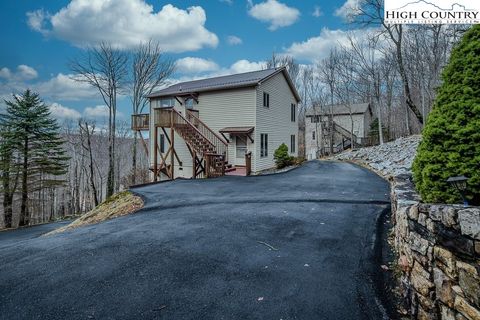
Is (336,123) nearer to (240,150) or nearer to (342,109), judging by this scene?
(342,109)

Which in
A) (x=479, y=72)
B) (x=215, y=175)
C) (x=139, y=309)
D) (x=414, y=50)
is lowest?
(x=139, y=309)

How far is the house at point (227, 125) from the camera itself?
45.2 ft

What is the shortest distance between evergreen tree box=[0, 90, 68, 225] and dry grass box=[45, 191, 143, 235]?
40.3ft

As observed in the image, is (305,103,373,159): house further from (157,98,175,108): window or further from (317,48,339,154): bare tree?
(157,98,175,108): window

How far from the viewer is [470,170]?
2.67 meters

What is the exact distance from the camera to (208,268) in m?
3.47

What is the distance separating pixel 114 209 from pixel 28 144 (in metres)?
14.5

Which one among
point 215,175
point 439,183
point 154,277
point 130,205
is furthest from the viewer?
point 215,175

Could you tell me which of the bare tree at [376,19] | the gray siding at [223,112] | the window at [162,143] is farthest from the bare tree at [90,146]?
the bare tree at [376,19]

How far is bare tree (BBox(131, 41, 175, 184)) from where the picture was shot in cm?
2170

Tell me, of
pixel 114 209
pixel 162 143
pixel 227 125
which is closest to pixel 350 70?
pixel 227 125

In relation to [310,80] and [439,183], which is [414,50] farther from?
[439,183]

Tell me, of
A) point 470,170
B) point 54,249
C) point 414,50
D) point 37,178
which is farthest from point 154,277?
point 414,50

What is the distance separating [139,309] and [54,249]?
2588mm
